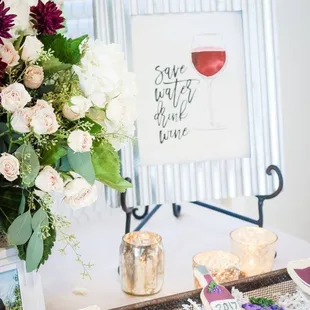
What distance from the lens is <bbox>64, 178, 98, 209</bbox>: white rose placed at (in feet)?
2.23

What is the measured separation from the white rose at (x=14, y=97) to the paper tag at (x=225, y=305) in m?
A: 0.37

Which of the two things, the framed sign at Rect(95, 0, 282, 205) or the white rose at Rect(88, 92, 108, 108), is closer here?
the white rose at Rect(88, 92, 108, 108)

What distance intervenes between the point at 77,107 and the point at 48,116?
0.04 meters

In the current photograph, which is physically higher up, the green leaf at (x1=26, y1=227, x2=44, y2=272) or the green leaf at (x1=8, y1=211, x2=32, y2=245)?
the green leaf at (x1=8, y1=211, x2=32, y2=245)

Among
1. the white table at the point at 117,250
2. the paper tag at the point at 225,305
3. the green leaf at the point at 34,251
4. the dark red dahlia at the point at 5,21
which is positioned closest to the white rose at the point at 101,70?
the dark red dahlia at the point at 5,21

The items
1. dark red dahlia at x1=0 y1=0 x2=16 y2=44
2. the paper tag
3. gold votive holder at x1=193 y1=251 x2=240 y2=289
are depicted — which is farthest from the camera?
gold votive holder at x1=193 y1=251 x2=240 y2=289

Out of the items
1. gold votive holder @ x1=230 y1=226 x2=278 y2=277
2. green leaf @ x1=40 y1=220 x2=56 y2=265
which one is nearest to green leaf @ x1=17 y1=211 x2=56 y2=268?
green leaf @ x1=40 y1=220 x2=56 y2=265

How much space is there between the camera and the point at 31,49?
0.63m

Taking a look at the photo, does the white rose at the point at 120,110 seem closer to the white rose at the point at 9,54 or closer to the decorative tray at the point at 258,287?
the white rose at the point at 9,54

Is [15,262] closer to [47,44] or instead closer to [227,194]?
[47,44]

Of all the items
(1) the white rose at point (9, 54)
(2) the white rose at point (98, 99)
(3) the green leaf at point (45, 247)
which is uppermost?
(1) the white rose at point (9, 54)

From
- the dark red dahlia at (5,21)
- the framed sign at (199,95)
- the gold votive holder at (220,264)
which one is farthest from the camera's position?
the framed sign at (199,95)

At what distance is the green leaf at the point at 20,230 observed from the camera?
0.67 m

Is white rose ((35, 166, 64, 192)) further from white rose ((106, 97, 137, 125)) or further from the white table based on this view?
the white table
